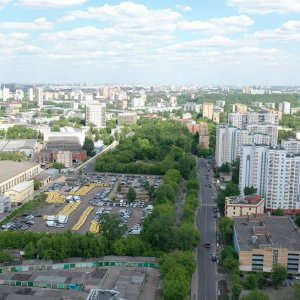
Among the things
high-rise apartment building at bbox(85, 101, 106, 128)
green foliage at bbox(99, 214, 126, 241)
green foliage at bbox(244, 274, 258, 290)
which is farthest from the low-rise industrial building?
high-rise apartment building at bbox(85, 101, 106, 128)

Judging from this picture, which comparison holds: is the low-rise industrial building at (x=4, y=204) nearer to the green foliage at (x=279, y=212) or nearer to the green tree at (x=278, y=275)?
the green foliage at (x=279, y=212)

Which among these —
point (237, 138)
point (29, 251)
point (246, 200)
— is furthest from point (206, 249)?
point (237, 138)

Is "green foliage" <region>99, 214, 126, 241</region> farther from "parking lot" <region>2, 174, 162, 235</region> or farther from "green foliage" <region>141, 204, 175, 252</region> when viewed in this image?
"parking lot" <region>2, 174, 162, 235</region>

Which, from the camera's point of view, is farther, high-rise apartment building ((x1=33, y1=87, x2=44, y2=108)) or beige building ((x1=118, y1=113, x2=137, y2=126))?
high-rise apartment building ((x1=33, y1=87, x2=44, y2=108))

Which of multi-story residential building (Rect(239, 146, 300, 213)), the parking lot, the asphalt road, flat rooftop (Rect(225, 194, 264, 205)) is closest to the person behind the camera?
the asphalt road

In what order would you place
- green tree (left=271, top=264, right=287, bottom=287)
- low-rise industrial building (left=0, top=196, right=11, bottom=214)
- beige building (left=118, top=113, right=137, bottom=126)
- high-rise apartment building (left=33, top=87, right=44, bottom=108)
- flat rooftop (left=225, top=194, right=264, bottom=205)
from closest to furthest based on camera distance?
green tree (left=271, top=264, right=287, bottom=287)
flat rooftop (left=225, top=194, right=264, bottom=205)
low-rise industrial building (left=0, top=196, right=11, bottom=214)
beige building (left=118, top=113, right=137, bottom=126)
high-rise apartment building (left=33, top=87, right=44, bottom=108)

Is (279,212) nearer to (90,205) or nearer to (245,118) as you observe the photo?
(90,205)

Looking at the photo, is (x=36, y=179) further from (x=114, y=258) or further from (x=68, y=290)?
(x=68, y=290)
